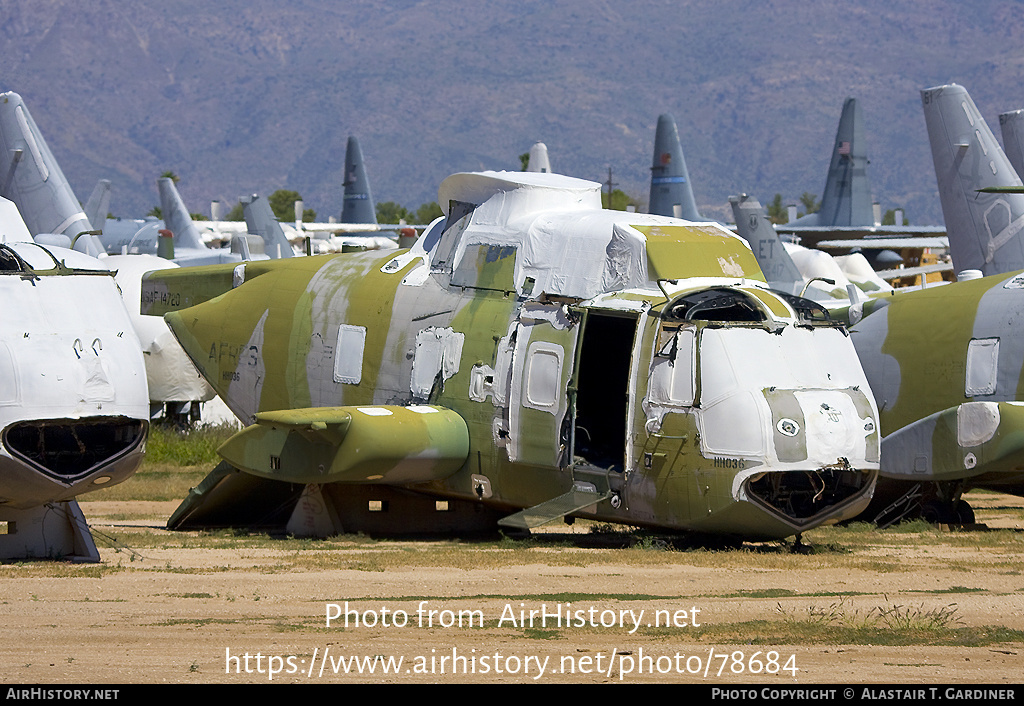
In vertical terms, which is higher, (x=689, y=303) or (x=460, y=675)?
(x=689, y=303)

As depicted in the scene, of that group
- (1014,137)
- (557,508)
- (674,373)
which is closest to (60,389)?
(557,508)

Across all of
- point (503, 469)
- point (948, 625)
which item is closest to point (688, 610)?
point (948, 625)

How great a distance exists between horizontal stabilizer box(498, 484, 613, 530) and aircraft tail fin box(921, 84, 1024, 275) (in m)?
11.9

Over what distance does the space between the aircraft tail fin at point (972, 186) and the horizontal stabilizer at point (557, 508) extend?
11927 mm

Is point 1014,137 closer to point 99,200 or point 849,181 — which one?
point 99,200

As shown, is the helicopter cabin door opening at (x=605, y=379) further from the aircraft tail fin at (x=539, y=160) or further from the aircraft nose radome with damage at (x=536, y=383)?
the aircraft tail fin at (x=539, y=160)

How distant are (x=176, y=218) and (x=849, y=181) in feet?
112

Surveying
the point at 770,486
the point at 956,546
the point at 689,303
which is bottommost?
the point at 956,546

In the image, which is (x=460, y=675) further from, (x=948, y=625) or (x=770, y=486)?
(x=770, y=486)

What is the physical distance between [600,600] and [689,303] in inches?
148

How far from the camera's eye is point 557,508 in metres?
14.1

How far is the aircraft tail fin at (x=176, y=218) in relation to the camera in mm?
53031
